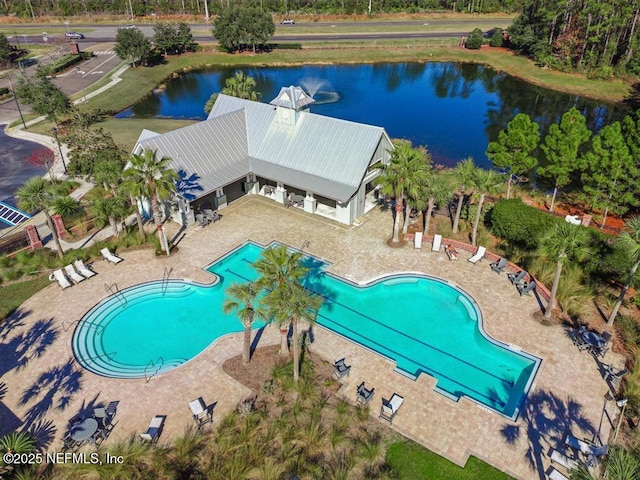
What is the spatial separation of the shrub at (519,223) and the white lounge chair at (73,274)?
29793 mm

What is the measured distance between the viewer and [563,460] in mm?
19641

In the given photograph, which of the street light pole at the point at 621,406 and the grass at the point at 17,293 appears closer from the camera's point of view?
the street light pole at the point at 621,406

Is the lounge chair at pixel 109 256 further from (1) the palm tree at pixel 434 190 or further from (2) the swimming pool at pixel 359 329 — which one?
(1) the palm tree at pixel 434 190

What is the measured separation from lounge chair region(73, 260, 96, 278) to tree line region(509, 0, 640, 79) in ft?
264

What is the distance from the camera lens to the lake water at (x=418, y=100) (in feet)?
193

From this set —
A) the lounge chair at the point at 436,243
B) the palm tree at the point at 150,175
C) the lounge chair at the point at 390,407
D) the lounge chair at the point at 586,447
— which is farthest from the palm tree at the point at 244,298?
the lounge chair at the point at 436,243

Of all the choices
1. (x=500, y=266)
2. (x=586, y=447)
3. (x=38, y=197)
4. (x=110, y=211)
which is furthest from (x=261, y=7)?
(x=586, y=447)

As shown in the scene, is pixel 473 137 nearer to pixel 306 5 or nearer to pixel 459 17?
pixel 459 17

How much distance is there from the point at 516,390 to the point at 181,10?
12828cm

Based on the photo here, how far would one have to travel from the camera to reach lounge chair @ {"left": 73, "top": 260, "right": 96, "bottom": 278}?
31.1m

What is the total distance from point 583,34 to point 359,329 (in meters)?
77.5

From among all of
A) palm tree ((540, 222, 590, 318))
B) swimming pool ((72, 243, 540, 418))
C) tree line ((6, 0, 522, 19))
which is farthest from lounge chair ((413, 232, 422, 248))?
tree line ((6, 0, 522, 19))

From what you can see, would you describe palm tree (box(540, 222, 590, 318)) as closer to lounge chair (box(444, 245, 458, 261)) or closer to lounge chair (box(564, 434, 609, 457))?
lounge chair (box(444, 245, 458, 261))

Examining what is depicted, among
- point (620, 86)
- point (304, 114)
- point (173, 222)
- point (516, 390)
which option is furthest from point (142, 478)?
point (620, 86)
